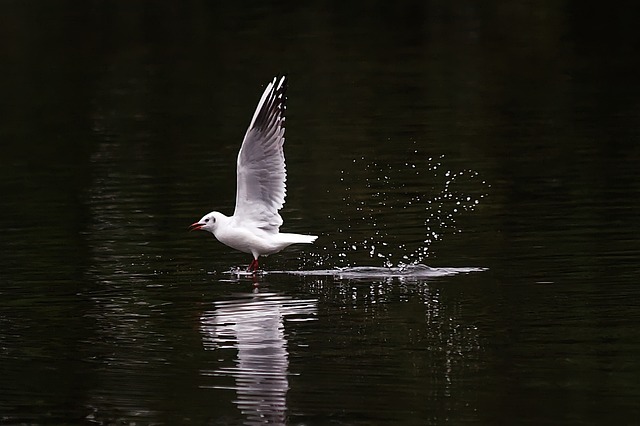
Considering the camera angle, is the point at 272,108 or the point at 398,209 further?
the point at 398,209

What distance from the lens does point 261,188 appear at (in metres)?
15.7

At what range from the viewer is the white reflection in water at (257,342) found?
1091 centimetres

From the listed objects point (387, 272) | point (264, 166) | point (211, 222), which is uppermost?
point (264, 166)

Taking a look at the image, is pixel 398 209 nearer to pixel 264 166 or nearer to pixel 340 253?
pixel 340 253

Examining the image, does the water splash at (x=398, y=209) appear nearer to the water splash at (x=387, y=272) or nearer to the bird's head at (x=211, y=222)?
the water splash at (x=387, y=272)

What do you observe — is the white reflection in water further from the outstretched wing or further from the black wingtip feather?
the black wingtip feather

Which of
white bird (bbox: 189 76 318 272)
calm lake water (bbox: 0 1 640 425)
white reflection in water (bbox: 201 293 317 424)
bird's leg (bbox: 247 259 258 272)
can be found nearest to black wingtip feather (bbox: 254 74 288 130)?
white bird (bbox: 189 76 318 272)

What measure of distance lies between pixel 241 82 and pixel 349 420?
90.3ft

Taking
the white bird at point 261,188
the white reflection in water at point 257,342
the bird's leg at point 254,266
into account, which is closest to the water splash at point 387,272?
the bird's leg at point 254,266

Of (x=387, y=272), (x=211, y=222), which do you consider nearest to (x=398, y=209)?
(x=387, y=272)

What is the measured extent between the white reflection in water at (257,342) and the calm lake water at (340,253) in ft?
0.11

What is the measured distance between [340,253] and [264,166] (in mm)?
1872

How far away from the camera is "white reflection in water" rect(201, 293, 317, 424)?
10.9 m

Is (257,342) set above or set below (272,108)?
below
